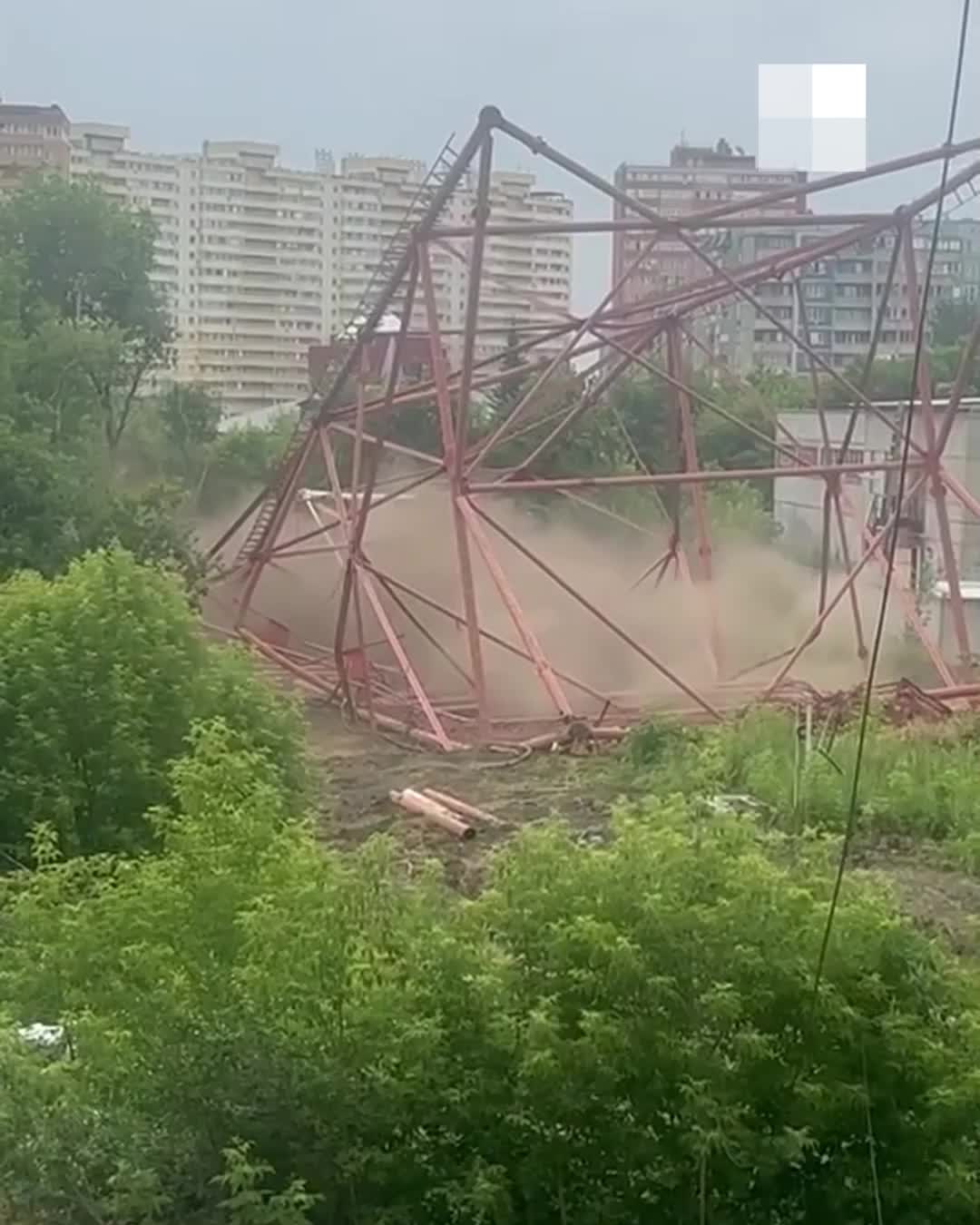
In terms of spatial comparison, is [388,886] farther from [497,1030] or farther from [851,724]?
[851,724]

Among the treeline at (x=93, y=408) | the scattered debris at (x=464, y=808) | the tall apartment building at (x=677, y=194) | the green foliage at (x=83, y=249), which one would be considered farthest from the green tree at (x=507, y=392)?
the scattered debris at (x=464, y=808)

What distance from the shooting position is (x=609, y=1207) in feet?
8.20

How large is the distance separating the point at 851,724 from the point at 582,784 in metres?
1.19

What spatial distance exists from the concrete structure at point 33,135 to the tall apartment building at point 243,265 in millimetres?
376

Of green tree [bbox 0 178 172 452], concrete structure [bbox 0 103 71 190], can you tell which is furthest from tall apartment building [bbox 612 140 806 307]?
concrete structure [bbox 0 103 71 190]

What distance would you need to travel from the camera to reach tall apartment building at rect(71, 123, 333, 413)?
14852 millimetres

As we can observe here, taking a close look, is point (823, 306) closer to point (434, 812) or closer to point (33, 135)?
point (434, 812)

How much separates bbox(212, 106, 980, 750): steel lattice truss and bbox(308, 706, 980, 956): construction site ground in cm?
30

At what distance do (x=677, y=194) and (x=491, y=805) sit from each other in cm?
636

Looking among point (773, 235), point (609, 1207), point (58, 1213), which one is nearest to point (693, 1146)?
point (609, 1207)

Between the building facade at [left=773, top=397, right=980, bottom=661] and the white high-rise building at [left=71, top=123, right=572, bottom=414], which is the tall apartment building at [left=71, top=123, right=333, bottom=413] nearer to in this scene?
the white high-rise building at [left=71, top=123, right=572, bottom=414]

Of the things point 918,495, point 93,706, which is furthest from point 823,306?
point 93,706

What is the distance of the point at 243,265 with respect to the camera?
15039 millimetres

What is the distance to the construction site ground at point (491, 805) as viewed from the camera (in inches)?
194
